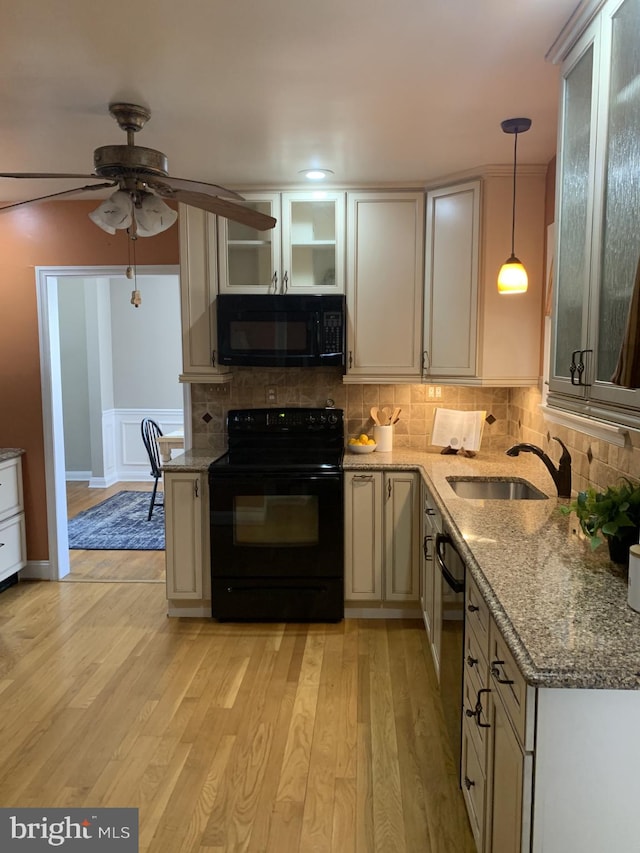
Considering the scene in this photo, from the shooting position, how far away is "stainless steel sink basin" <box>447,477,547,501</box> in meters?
3.03

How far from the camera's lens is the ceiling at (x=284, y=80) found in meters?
1.77

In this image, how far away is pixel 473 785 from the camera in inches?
73.5

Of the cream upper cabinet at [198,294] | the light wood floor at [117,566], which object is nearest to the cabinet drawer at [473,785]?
the cream upper cabinet at [198,294]

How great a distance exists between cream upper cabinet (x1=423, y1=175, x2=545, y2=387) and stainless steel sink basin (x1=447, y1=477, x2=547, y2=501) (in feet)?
1.91

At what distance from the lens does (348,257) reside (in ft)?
11.7

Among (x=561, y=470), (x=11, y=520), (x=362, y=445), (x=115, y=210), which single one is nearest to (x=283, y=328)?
(x=362, y=445)

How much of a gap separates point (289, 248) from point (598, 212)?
A: 85.6 inches

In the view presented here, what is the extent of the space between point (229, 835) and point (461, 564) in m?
1.13

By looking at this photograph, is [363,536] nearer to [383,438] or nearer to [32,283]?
[383,438]

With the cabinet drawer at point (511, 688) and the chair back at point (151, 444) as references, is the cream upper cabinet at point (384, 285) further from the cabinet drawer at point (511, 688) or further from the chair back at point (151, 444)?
the chair back at point (151, 444)

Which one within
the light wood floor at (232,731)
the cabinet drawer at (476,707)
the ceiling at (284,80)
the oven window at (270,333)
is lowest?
the light wood floor at (232,731)

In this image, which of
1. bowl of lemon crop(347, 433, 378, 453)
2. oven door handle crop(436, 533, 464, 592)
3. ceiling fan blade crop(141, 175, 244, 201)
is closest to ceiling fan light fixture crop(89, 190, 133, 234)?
ceiling fan blade crop(141, 175, 244, 201)

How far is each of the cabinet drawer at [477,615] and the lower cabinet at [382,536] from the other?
150cm

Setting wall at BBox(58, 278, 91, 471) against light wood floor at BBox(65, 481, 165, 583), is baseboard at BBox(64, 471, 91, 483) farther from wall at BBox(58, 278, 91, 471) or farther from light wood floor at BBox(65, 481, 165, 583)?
light wood floor at BBox(65, 481, 165, 583)
